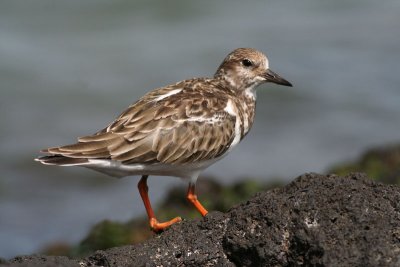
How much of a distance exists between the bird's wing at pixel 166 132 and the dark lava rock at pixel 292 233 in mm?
1505

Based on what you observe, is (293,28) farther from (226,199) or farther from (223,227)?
(223,227)

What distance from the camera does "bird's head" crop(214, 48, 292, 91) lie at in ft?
23.1

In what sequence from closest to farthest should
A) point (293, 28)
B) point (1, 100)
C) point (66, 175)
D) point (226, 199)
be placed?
point (226, 199)
point (66, 175)
point (1, 100)
point (293, 28)

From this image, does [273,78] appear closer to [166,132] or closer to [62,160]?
[166,132]

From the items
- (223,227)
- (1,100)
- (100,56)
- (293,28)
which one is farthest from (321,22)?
(223,227)

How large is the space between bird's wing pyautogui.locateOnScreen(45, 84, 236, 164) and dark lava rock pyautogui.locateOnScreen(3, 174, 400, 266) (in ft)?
4.94

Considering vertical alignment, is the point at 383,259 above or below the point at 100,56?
above

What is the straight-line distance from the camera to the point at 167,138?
6.22 m

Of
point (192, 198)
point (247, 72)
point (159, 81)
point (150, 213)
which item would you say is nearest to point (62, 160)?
point (150, 213)

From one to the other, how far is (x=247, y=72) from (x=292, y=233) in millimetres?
2935

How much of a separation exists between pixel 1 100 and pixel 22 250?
5.17 m

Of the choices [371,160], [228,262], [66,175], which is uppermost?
[228,262]

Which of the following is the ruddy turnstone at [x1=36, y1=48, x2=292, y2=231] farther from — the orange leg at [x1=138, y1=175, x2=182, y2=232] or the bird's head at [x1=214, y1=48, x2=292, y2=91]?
the bird's head at [x1=214, y1=48, x2=292, y2=91]

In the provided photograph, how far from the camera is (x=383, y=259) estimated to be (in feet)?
13.2
